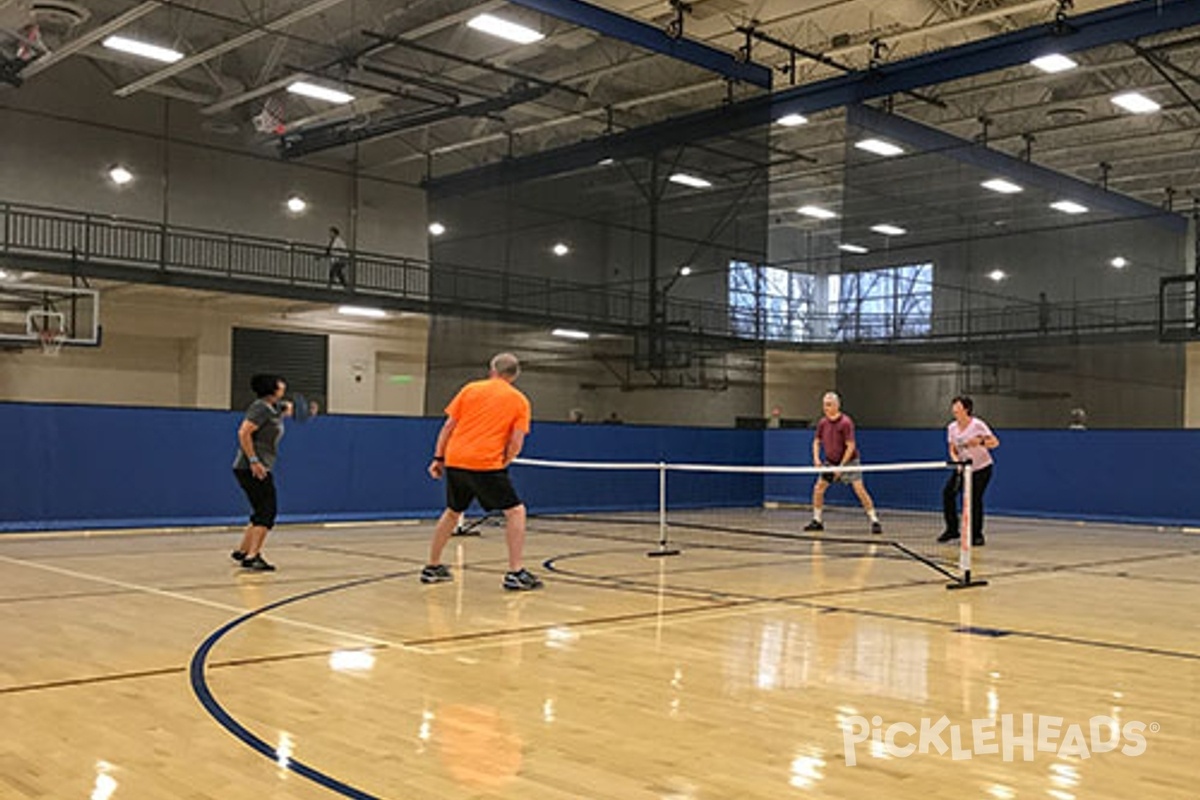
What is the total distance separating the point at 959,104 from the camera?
26234mm

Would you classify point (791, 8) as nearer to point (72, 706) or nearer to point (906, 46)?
point (906, 46)

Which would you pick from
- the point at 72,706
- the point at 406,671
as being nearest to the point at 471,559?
the point at 406,671

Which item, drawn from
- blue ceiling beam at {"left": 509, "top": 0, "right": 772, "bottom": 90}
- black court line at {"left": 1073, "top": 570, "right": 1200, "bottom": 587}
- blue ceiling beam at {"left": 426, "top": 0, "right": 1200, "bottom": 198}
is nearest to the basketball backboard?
blue ceiling beam at {"left": 426, "top": 0, "right": 1200, "bottom": 198}

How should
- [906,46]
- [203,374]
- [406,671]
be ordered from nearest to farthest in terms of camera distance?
[406,671] → [906,46] → [203,374]

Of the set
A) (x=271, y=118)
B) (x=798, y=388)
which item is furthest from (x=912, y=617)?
(x=798, y=388)

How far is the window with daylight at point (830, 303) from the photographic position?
26391 millimetres

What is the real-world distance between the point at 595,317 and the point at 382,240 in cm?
988

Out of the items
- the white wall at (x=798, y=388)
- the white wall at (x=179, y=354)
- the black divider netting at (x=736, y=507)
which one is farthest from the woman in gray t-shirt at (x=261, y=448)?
the white wall at (x=798, y=388)

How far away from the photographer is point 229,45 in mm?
23938

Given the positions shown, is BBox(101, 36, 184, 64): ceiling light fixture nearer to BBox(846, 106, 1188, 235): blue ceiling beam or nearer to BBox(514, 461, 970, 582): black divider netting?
BBox(514, 461, 970, 582): black divider netting

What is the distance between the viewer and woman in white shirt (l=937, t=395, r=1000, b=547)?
1484 centimetres

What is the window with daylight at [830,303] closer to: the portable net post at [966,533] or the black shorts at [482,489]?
the portable net post at [966,533]

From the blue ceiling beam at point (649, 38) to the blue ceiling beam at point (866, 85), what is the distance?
89 cm

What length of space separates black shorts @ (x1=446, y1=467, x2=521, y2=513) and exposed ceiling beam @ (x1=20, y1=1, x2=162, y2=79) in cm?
1505
